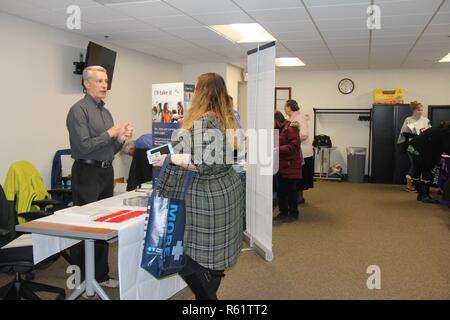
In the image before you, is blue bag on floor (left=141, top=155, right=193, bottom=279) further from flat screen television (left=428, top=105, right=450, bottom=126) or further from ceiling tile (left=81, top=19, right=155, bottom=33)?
flat screen television (left=428, top=105, right=450, bottom=126)

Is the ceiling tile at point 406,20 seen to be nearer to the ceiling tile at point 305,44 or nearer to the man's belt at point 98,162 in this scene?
the ceiling tile at point 305,44

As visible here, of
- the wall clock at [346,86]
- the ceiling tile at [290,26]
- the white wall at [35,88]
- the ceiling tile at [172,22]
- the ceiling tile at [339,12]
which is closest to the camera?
the ceiling tile at [339,12]

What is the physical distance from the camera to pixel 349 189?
8062 millimetres

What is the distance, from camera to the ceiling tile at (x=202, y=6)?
3981mm

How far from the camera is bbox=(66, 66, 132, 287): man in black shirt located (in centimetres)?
301

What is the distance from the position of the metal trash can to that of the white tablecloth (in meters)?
6.64

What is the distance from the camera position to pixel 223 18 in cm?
462

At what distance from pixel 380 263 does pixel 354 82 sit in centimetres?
601

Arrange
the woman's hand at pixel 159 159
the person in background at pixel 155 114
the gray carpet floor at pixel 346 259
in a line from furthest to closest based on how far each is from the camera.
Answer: the person in background at pixel 155 114 → the gray carpet floor at pixel 346 259 → the woman's hand at pixel 159 159

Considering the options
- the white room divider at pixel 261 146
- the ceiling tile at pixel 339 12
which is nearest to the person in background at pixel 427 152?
the ceiling tile at pixel 339 12

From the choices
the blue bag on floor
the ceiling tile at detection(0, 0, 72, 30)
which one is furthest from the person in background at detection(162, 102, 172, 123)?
the blue bag on floor

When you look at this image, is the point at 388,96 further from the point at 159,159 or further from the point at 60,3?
the point at 159,159

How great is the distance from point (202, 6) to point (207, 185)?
263 centimetres

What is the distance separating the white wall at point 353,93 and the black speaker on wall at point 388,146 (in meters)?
0.57
